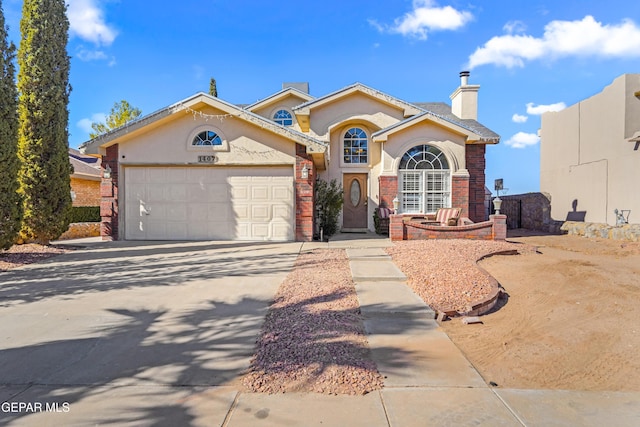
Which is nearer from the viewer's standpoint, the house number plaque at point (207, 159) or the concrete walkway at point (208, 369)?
the concrete walkway at point (208, 369)

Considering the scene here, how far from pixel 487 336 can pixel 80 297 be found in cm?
558

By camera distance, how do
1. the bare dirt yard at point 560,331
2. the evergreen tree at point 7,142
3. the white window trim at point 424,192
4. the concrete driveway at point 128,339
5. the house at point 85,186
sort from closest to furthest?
the concrete driveway at point 128,339 → the bare dirt yard at point 560,331 → the evergreen tree at point 7,142 → the white window trim at point 424,192 → the house at point 85,186

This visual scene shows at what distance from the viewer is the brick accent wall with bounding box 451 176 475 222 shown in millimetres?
13156

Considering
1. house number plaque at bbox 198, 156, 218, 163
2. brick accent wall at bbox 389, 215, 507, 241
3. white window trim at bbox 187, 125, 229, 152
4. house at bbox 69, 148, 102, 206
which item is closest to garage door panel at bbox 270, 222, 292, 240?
house number plaque at bbox 198, 156, 218, 163

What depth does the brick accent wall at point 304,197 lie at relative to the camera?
36.2ft

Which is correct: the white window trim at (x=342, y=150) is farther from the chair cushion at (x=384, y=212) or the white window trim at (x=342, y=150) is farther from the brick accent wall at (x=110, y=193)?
the brick accent wall at (x=110, y=193)

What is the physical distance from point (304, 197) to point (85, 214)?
10842 millimetres

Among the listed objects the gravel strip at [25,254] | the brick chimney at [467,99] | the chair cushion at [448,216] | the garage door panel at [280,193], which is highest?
the brick chimney at [467,99]

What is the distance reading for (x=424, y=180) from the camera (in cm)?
1348

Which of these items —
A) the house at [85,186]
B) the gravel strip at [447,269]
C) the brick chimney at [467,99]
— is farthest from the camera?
the house at [85,186]

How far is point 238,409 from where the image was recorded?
258 cm

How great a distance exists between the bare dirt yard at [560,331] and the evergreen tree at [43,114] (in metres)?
11.2

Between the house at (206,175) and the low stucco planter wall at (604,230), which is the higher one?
the house at (206,175)

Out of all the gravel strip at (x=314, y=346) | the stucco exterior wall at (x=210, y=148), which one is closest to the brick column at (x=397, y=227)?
the stucco exterior wall at (x=210, y=148)
